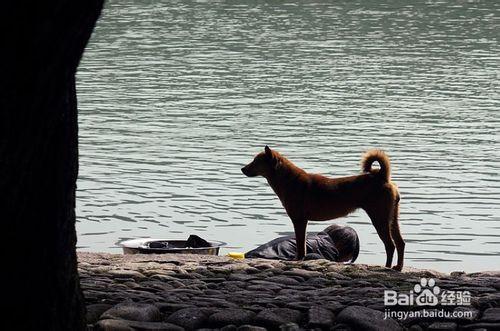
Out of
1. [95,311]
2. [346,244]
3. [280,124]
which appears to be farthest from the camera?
[280,124]

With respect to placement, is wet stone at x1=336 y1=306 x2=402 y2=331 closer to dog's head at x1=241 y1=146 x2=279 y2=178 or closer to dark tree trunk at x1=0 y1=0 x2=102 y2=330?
dark tree trunk at x1=0 y1=0 x2=102 y2=330

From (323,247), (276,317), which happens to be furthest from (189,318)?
(323,247)

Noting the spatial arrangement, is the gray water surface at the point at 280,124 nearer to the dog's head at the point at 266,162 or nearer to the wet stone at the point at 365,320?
the dog's head at the point at 266,162

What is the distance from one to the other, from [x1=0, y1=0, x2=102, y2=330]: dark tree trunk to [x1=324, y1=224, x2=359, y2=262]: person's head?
22.0 ft

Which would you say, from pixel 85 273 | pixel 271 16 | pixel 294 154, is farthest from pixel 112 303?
pixel 271 16

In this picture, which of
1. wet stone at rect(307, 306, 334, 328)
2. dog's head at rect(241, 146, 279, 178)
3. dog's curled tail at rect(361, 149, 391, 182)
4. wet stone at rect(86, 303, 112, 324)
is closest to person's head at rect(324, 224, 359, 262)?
dog's head at rect(241, 146, 279, 178)

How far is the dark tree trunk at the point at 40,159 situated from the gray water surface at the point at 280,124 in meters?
8.33

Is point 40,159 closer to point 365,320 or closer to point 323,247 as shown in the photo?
point 365,320

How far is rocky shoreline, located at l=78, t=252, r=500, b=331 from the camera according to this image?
7.33 metres

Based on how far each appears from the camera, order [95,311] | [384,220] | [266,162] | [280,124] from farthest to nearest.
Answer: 1. [280,124]
2. [266,162]
3. [384,220]
4. [95,311]

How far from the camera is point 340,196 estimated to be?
1148 cm

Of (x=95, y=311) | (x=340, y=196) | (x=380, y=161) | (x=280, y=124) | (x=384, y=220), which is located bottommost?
(x=280, y=124)

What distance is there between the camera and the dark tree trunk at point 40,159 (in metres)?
4.72

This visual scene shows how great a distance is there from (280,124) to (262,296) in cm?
1617
